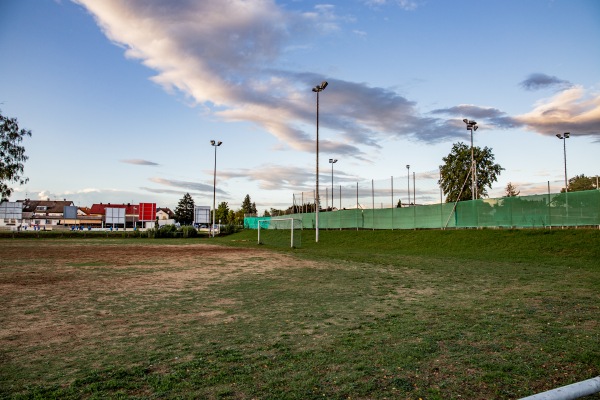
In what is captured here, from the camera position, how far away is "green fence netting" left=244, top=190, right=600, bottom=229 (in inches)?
843

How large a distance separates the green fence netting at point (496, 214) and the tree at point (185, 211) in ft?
370

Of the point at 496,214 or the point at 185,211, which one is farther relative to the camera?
the point at 185,211

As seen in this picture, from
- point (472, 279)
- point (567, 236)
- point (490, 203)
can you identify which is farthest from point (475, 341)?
point (490, 203)

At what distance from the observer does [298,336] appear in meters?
5.69

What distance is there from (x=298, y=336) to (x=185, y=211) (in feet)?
474

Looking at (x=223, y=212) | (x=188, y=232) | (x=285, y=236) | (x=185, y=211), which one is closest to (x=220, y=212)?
(x=223, y=212)

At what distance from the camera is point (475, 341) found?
5.29 m

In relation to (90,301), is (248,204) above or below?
above

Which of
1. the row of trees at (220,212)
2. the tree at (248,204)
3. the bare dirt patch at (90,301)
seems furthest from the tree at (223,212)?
the bare dirt patch at (90,301)

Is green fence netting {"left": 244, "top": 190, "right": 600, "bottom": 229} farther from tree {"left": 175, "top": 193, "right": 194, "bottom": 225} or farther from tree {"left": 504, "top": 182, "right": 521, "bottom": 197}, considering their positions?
tree {"left": 175, "top": 193, "right": 194, "bottom": 225}

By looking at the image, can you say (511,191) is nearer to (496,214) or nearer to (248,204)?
(496,214)

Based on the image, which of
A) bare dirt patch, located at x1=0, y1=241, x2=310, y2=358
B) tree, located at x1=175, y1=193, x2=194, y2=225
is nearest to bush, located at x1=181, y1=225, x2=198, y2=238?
bare dirt patch, located at x1=0, y1=241, x2=310, y2=358

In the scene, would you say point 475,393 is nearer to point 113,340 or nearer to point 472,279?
point 113,340

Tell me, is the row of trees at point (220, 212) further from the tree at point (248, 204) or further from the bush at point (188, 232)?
the bush at point (188, 232)
